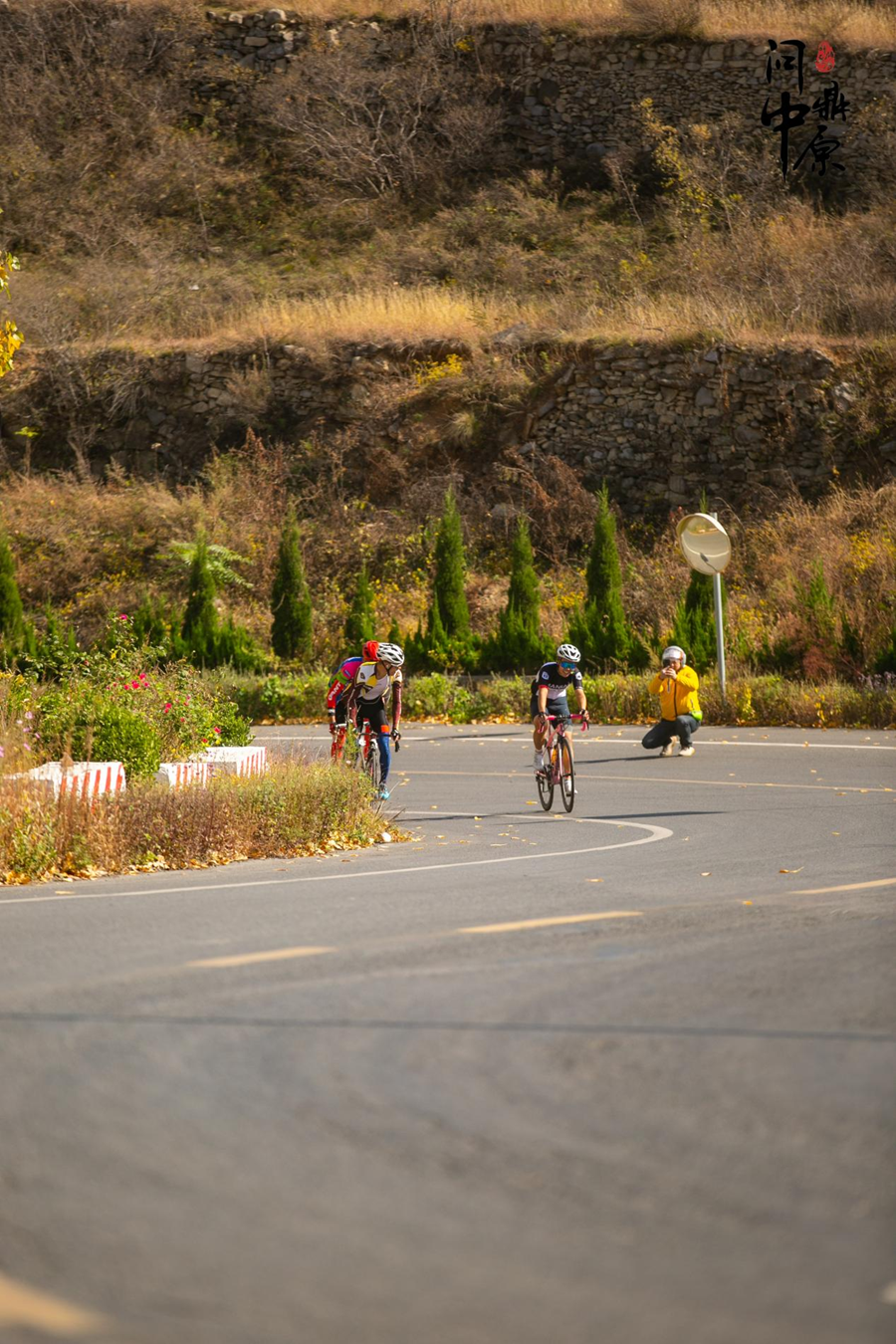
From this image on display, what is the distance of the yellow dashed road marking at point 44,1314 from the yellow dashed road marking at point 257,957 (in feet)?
12.3

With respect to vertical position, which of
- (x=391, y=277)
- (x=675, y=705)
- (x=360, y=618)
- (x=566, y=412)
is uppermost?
(x=391, y=277)

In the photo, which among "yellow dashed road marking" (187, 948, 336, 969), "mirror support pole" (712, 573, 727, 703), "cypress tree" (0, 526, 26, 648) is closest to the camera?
"yellow dashed road marking" (187, 948, 336, 969)

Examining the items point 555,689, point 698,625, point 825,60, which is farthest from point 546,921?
point 825,60

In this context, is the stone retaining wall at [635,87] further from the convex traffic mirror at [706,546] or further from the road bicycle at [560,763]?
the road bicycle at [560,763]

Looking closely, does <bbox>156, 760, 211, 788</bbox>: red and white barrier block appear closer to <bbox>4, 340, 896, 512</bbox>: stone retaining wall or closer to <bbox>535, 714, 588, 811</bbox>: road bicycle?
<bbox>535, 714, 588, 811</bbox>: road bicycle

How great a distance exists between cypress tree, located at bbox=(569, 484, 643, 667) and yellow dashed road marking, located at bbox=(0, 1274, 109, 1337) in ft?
92.3

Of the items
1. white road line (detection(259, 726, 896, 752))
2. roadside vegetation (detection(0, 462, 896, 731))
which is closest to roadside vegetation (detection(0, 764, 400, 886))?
white road line (detection(259, 726, 896, 752))

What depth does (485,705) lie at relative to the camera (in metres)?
30.5

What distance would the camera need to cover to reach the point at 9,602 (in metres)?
35.4

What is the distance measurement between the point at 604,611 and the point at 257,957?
25369 mm

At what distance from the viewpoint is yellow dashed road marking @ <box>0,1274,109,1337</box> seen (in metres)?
3.41

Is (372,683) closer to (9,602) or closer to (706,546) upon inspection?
(706,546)

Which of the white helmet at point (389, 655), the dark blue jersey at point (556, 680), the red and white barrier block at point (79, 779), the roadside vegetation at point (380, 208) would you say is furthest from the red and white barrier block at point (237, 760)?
the roadside vegetation at point (380, 208)

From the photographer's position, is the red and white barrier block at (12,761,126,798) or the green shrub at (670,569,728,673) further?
the green shrub at (670,569,728,673)
